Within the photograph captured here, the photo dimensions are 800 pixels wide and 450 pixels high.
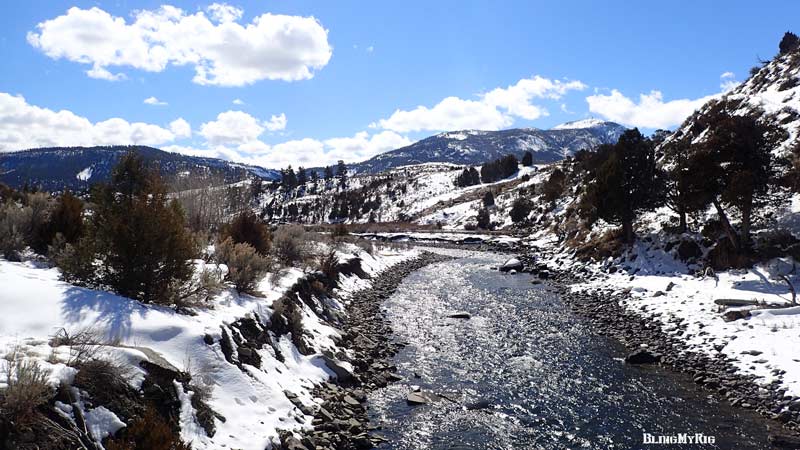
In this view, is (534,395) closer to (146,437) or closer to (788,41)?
(146,437)

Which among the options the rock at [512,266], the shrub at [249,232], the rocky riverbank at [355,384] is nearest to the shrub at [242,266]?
the rocky riverbank at [355,384]

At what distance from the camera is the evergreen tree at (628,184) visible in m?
28.2

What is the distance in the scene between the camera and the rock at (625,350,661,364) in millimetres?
14438

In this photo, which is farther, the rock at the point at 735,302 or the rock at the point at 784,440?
the rock at the point at 735,302

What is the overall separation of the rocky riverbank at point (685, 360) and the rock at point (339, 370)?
9025 millimetres

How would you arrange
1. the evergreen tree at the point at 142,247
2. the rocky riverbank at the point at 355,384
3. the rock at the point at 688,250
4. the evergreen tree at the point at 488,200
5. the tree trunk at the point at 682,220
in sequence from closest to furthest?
the rocky riverbank at the point at 355,384
the evergreen tree at the point at 142,247
the rock at the point at 688,250
the tree trunk at the point at 682,220
the evergreen tree at the point at 488,200

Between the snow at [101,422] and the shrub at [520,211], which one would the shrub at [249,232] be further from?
the shrub at [520,211]

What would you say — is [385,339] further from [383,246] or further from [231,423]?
[383,246]

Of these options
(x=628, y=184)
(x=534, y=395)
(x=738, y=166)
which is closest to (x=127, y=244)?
(x=534, y=395)

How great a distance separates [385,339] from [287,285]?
4.10 meters

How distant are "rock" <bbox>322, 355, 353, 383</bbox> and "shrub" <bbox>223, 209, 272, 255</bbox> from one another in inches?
315

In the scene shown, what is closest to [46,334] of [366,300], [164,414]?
[164,414]

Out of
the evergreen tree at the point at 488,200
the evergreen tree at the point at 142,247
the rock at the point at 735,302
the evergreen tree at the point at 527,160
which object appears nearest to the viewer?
Result: the evergreen tree at the point at 142,247

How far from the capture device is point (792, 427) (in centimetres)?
998
